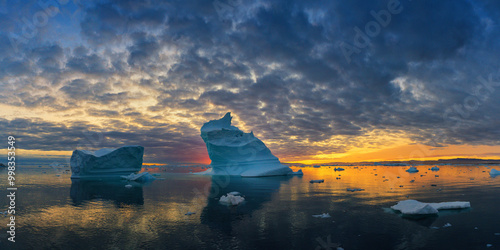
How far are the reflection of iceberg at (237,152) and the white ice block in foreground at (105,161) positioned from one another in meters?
11.4

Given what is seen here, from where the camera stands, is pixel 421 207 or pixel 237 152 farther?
pixel 237 152

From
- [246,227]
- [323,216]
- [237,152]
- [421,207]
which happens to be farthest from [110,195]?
[237,152]

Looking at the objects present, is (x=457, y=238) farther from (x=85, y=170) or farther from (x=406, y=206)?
(x=85, y=170)

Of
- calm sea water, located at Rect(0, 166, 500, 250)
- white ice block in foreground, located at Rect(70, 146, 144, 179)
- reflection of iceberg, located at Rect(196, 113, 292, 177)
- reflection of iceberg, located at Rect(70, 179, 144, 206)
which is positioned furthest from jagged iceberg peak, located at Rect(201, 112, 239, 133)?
calm sea water, located at Rect(0, 166, 500, 250)

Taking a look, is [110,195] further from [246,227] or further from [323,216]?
[323,216]

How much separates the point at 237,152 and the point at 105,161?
62.7 ft

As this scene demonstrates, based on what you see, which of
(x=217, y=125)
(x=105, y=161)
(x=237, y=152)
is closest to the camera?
(x=105, y=161)

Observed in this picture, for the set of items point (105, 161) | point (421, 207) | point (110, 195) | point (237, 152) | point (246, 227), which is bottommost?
point (110, 195)

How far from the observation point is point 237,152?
4338 cm

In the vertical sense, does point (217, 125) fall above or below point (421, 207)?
above

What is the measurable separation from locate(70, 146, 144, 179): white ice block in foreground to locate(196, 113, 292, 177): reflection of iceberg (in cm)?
1135

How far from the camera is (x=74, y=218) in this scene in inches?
466

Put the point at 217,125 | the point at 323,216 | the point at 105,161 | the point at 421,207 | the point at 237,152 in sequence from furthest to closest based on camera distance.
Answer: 1. the point at 217,125
2. the point at 237,152
3. the point at 105,161
4. the point at 323,216
5. the point at 421,207

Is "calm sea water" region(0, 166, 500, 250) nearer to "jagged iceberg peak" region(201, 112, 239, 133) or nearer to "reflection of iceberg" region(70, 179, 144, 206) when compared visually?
"reflection of iceberg" region(70, 179, 144, 206)
